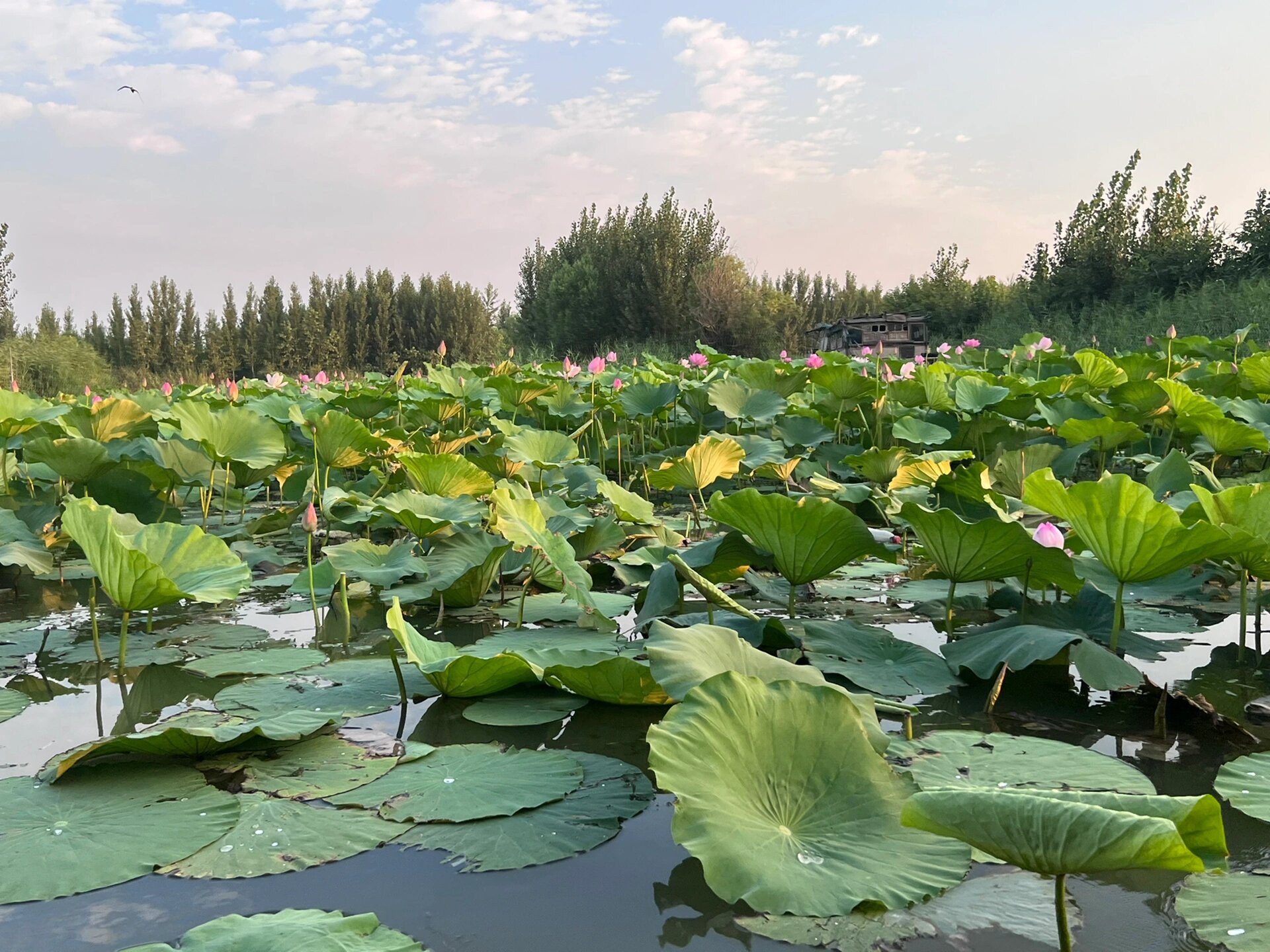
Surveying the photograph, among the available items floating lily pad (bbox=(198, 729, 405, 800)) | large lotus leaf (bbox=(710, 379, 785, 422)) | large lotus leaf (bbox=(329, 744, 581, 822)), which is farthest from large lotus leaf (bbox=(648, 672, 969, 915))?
large lotus leaf (bbox=(710, 379, 785, 422))

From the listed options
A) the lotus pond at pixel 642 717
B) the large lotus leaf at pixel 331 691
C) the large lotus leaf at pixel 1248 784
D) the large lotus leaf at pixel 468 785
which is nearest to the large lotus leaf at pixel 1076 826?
the lotus pond at pixel 642 717

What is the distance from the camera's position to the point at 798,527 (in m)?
1.39

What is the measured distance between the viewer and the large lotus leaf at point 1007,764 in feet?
3.27

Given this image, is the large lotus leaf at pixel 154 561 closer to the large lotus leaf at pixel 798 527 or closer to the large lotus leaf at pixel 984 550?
the large lotus leaf at pixel 798 527

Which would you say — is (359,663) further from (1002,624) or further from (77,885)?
(1002,624)

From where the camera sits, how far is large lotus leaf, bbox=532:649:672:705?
1198mm

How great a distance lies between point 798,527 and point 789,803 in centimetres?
60

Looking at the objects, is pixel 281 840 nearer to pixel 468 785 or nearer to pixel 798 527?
pixel 468 785

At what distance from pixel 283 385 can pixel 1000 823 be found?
7.09m

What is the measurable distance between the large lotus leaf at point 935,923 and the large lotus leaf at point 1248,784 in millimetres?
293

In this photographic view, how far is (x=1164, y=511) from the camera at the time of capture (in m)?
1.18

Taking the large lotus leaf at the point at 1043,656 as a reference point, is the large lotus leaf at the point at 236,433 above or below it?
above

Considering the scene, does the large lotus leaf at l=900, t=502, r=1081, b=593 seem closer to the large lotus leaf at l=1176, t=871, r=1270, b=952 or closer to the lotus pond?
the lotus pond

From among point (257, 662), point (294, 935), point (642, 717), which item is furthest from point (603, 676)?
point (257, 662)
